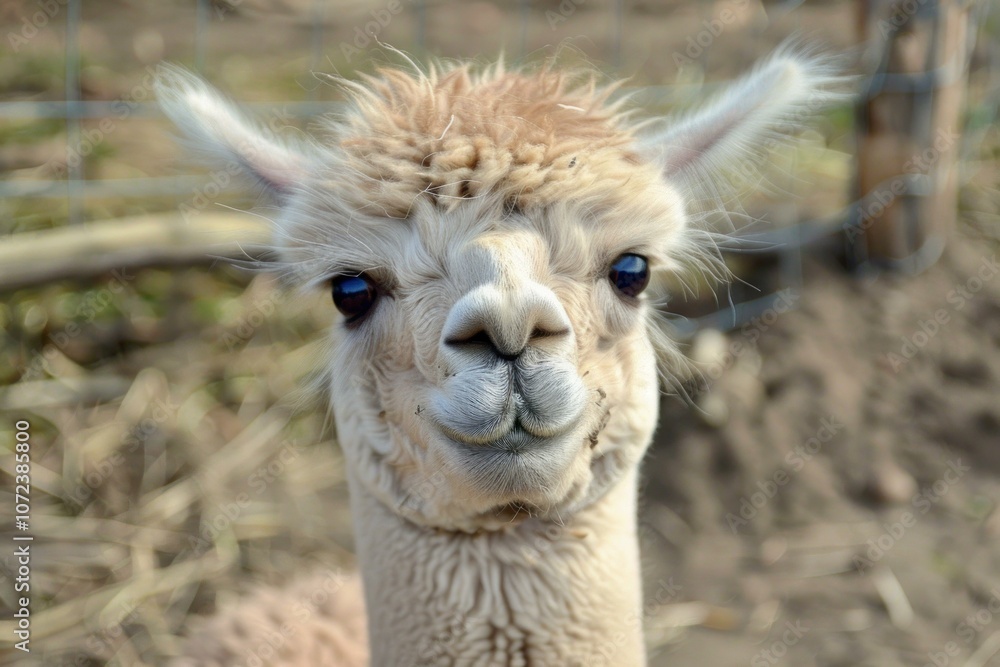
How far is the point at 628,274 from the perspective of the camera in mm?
1915

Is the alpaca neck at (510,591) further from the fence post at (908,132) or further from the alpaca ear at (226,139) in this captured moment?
the fence post at (908,132)

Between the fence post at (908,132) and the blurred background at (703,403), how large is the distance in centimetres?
2

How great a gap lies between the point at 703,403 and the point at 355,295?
9.14 feet

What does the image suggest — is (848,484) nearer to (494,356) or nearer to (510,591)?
(510,591)

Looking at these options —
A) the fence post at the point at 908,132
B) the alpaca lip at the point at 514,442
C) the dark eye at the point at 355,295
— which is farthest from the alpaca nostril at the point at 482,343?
the fence post at the point at 908,132

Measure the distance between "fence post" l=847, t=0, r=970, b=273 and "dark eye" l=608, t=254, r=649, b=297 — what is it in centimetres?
334

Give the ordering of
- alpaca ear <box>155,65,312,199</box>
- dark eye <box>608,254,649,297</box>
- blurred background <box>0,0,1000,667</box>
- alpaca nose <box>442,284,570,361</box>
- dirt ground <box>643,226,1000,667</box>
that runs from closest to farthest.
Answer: alpaca nose <box>442,284,570,361</box> < dark eye <box>608,254,649,297</box> < alpaca ear <box>155,65,312,199</box> < dirt ground <box>643,226,1000,667</box> < blurred background <box>0,0,1000,667</box>

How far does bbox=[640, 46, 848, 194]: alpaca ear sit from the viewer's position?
2.12 m

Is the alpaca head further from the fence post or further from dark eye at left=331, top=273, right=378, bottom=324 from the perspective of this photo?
the fence post

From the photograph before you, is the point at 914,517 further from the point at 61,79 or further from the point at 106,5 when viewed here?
the point at 106,5

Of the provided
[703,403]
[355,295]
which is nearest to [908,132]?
[703,403]

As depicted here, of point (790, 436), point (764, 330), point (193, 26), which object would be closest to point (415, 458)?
point (790, 436)

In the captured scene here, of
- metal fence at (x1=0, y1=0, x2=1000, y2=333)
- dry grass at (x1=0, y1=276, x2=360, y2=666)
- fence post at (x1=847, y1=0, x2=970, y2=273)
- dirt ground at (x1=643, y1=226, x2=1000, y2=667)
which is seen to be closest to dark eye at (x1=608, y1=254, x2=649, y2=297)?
metal fence at (x1=0, y1=0, x2=1000, y2=333)

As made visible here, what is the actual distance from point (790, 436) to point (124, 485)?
128 inches
